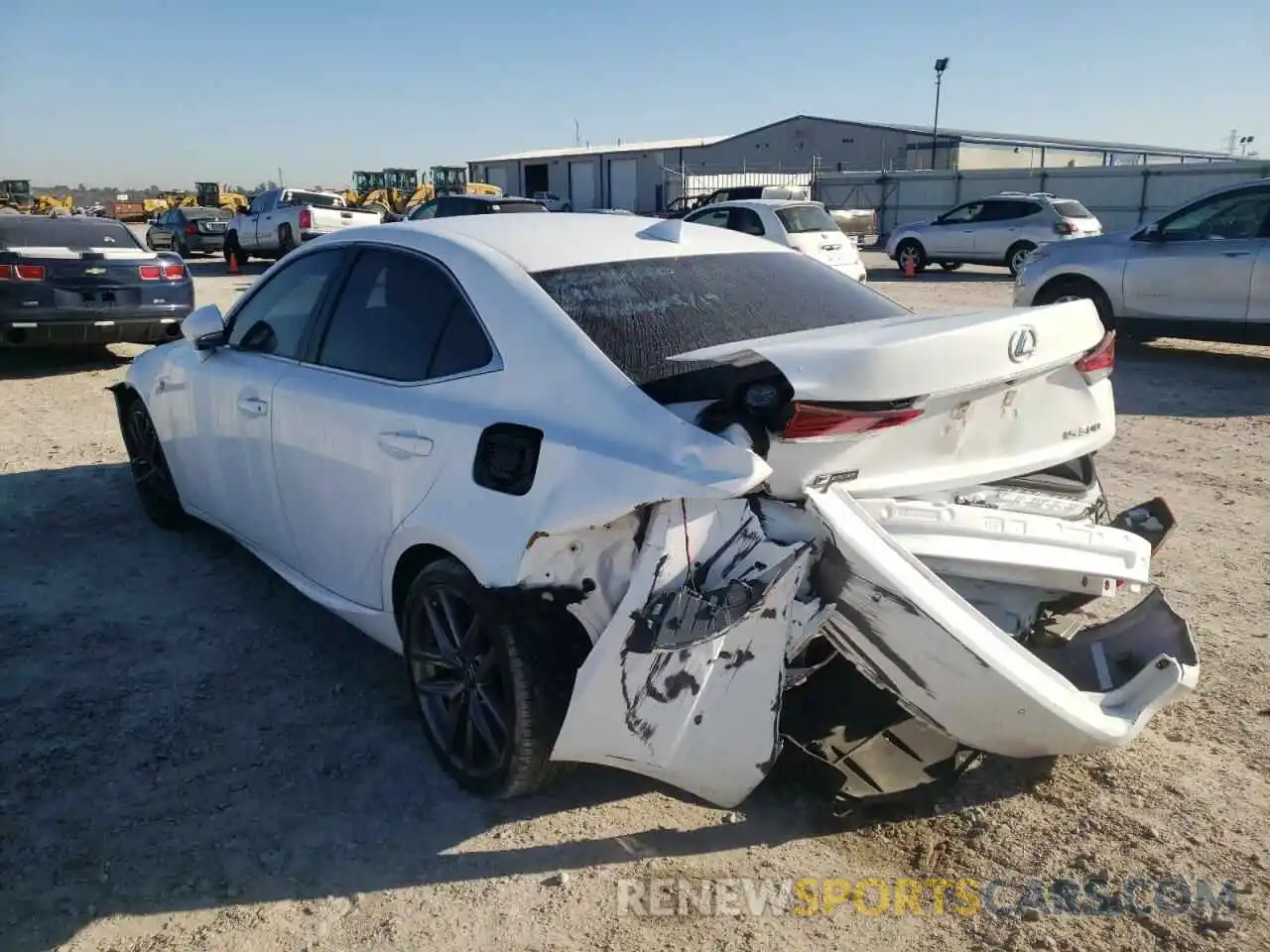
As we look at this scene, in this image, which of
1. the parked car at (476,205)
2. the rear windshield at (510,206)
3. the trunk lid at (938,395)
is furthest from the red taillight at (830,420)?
the rear windshield at (510,206)

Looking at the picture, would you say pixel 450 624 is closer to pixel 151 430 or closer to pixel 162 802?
pixel 162 802

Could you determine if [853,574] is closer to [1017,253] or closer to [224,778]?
[224,778]

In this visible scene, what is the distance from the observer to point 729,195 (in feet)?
88.2

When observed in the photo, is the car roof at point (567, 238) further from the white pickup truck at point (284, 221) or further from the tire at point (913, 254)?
the tire at point (913, 254)

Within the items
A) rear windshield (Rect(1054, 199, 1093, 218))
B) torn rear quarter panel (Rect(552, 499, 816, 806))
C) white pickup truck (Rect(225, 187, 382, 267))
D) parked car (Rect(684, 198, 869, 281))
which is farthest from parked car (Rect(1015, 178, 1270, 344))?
white pickup truck (Rect(225, 187, 382, 267))

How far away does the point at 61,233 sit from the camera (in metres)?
9.97

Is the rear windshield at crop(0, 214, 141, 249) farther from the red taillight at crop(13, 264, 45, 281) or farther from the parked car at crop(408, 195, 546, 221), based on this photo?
the parked car at crop(408, 195, 546, 221)

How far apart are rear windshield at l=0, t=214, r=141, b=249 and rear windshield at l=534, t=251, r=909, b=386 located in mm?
8650

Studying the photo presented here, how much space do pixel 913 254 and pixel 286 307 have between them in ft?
66.7

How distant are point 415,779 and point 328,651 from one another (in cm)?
102

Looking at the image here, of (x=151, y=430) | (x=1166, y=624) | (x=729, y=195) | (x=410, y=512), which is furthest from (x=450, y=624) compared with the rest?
(x=729, y=195)

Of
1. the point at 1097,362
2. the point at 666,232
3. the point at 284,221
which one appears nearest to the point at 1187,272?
the point at 1097,362

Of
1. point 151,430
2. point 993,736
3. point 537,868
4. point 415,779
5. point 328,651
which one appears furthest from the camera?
point 151,430

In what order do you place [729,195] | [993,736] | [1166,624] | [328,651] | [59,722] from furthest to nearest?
[729,195] → [328,651] → [59,722] → [1166,624] → [993,736]
